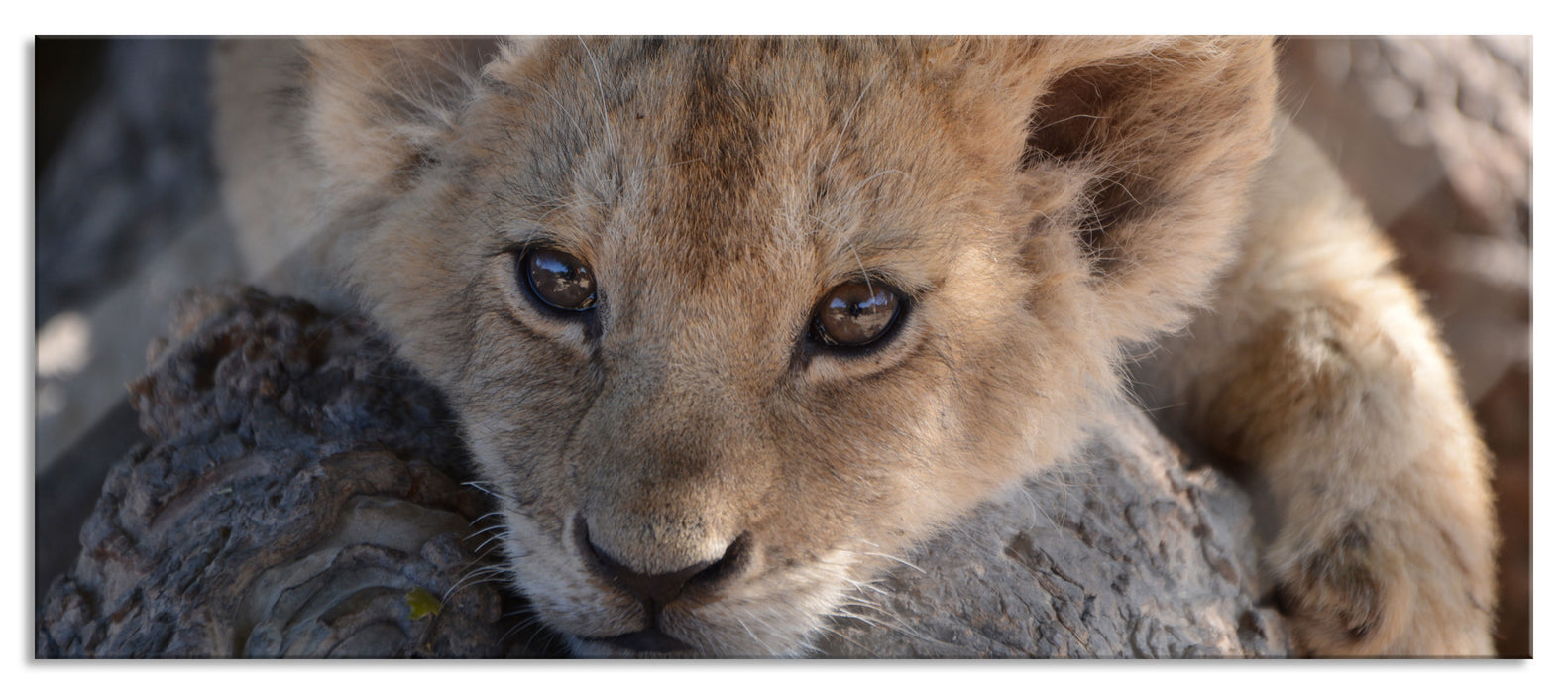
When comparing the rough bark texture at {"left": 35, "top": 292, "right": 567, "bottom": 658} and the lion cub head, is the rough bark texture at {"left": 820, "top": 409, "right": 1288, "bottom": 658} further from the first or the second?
the rough bark texture at {"left": 35, "top": 292, "right": 567, "bottom": 658}

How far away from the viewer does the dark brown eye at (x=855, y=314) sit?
181cm

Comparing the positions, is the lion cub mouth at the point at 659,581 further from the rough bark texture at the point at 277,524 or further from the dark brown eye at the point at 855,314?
the dark brown eye at the point at 855,314

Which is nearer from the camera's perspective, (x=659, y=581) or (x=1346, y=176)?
(x=659, y=581)

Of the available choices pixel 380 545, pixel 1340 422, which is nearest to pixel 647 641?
pixel 380 545

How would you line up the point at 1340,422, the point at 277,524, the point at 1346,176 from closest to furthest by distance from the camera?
the point at 277,524 < the point at 1340,422 < the point at 1346,176

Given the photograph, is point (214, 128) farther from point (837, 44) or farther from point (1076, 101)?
point (1076, 101)

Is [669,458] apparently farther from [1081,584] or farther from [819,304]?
[1081,584]

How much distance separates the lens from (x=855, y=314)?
1.83 m

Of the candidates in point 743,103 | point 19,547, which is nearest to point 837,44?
point 743,103

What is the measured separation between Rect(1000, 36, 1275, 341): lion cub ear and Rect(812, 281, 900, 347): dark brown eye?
1.17 feet

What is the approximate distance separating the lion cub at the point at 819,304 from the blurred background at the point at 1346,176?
120mm

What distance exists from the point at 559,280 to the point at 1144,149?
3.35 feet

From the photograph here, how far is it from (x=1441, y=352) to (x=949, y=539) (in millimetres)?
1216

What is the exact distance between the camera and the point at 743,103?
71.7 inches
